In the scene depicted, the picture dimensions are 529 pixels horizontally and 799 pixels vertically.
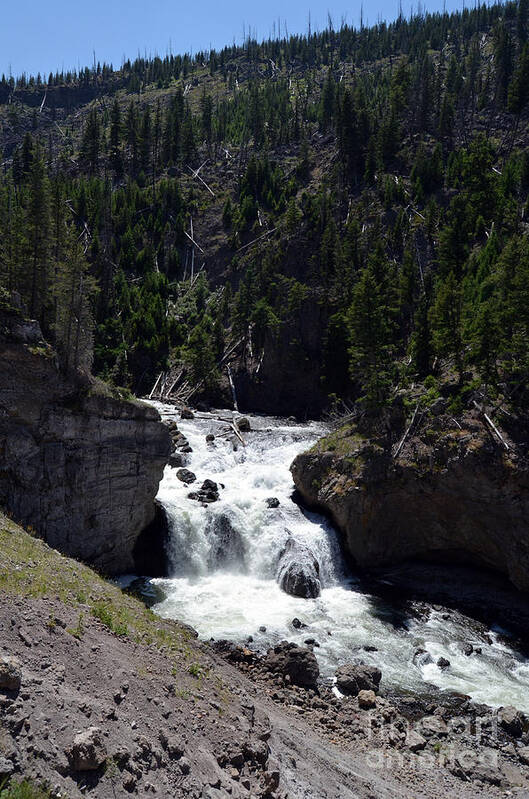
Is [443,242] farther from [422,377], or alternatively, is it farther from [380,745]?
[380,745]

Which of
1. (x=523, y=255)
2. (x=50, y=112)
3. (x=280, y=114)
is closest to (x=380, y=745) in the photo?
(x=523, y=255)

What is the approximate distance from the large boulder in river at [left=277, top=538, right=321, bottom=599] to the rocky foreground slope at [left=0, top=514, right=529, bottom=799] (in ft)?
22.7

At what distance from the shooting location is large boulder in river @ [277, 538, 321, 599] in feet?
89.8

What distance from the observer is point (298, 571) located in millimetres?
27844

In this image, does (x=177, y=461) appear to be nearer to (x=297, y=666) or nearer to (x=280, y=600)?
(x=280, y=600)

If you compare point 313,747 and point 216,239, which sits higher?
point 216,239

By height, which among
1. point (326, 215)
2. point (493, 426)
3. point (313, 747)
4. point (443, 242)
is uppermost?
point (326, 215)

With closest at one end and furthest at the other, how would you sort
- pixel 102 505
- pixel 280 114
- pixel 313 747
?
pixel 313 747
pixel 102 505
pixel 280 114

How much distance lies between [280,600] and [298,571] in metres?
1.91

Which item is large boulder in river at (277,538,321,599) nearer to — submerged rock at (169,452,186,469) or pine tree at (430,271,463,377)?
submerged rock at (169,452,186,469)

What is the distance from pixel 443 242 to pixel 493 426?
3713 cm

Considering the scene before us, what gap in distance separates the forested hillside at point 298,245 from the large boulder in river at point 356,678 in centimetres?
1754

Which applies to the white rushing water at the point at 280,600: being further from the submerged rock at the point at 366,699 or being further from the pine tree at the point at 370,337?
the pine tree at the point at 370,337

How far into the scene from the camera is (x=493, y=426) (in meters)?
28.6
